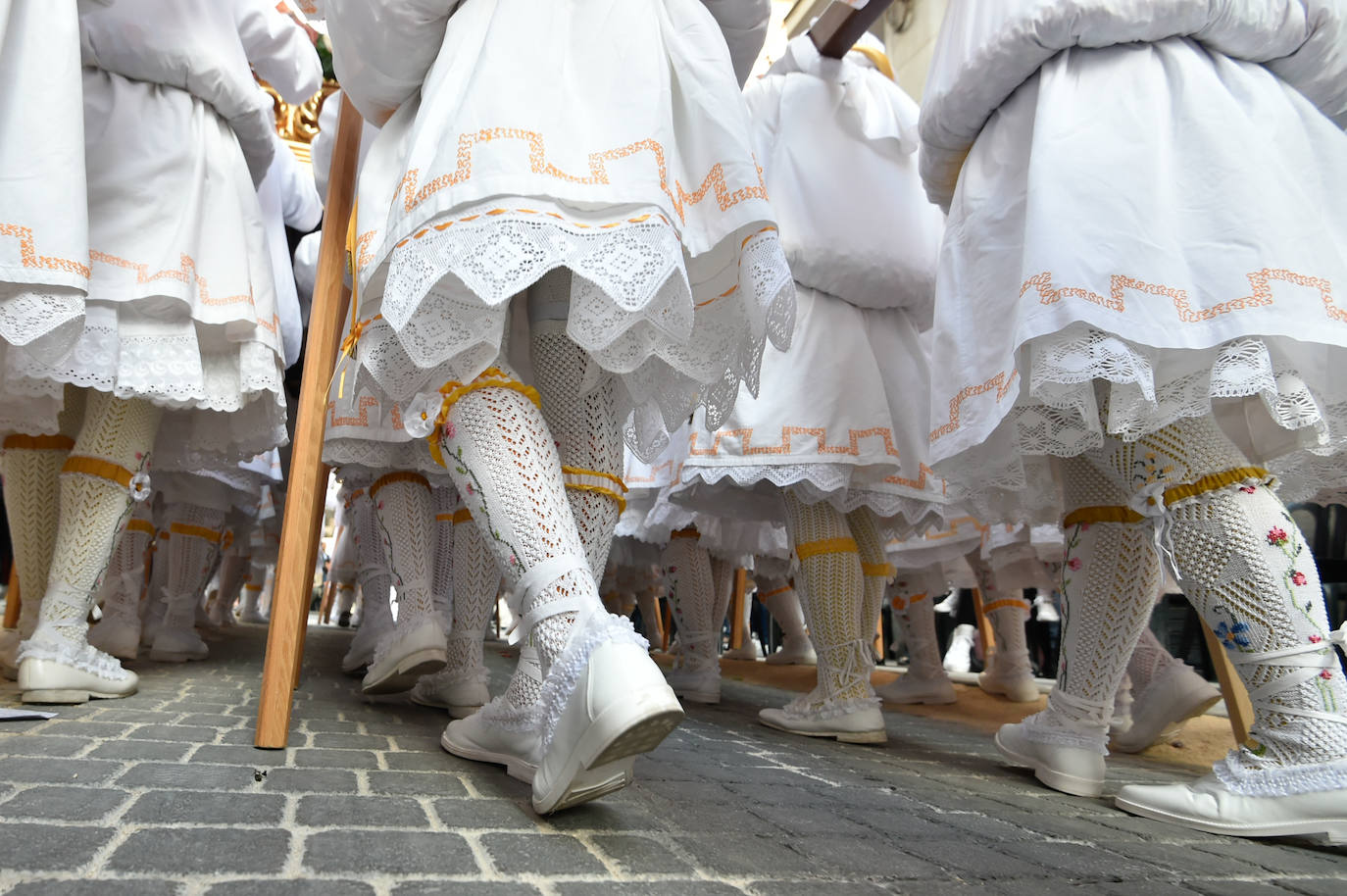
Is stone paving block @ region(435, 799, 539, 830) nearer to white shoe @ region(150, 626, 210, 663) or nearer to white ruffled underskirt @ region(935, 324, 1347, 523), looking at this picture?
white ruffled underskirt @ region(935, 324, 1347, 523)

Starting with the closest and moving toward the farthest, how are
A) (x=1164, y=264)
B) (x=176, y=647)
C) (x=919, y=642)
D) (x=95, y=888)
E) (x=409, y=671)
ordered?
(x=95, y=888) → (x=1164, y=264) → (x=409, y=671) → (x=176, y=647) → (x=919, y=642)

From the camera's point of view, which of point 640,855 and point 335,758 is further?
point 335,758

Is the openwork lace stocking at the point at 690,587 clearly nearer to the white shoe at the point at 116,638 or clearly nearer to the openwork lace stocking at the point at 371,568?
the openwork lace stocking at the point at 371,568

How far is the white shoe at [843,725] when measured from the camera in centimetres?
192

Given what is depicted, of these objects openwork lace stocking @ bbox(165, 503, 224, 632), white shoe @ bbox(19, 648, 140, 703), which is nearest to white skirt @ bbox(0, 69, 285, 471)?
white shoe @ bbox(19, 648, 140, 703)

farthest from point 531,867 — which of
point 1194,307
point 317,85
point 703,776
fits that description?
point 317,85

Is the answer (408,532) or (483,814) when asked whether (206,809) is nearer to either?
(483,814)

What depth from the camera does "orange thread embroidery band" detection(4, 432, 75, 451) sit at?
6.18ft

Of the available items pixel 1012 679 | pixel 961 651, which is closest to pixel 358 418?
pixel 1012 679

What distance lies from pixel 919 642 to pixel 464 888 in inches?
112

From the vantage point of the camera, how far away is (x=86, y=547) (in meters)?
1.66

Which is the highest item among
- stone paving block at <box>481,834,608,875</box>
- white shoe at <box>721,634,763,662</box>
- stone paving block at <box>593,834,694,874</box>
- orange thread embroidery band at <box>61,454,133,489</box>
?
orange thread embroidery band at <box>61,454,133,489</box>

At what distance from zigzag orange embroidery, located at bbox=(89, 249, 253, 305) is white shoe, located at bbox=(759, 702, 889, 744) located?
5.06ft

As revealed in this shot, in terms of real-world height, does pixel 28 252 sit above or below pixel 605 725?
above
